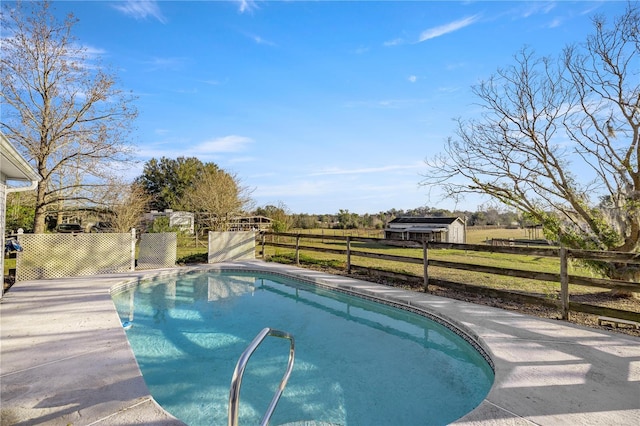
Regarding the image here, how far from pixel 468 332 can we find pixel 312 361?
6.67 feet

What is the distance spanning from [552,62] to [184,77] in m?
9.04

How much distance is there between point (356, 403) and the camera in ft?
9.19

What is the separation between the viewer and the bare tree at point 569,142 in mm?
5652

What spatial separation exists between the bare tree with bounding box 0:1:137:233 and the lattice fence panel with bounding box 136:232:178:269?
6.84 feet

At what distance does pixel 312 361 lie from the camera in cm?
371

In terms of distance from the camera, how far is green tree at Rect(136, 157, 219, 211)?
3161 centimetres

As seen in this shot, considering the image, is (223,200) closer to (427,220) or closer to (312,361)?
(312,361)

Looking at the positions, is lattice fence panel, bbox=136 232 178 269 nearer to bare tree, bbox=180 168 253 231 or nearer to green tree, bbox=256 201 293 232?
bare tree, bbox=180 168 253 231

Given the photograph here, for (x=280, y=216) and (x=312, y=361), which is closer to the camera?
(x=312, y=361)

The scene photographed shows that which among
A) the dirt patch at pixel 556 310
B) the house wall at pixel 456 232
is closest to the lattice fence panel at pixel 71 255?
the dirt patch at pixel 556 310

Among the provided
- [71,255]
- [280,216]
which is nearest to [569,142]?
[71,255]

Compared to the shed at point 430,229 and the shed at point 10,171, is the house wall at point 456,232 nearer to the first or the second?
the shed at point 430,229

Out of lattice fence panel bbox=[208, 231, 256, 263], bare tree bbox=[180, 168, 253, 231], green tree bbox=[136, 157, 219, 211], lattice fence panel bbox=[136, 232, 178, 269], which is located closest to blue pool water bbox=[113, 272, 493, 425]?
lattice fence panel bbox=[136, 232, 178, 269]

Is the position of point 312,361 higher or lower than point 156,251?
lower
